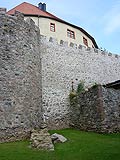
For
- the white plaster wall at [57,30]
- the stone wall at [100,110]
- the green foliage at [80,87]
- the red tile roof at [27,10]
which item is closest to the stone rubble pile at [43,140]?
the stone wall at [100,110]

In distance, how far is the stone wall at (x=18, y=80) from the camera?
38.9 ft

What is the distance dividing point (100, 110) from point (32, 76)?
403cm

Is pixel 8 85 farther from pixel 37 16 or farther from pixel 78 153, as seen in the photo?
pixel 37 16

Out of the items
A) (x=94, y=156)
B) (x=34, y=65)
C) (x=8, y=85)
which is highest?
(x=34, y=65)

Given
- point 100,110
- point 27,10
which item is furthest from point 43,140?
point 27,10

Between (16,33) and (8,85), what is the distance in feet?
9.36

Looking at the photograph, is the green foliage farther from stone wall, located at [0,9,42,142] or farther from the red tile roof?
the red tile roof

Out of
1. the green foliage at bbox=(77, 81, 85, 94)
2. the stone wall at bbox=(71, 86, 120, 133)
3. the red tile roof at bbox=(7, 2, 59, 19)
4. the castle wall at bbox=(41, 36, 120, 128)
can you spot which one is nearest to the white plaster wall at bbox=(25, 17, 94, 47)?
the red tile roof at bbox=(7, 2, 59, 19)

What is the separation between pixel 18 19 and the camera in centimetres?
1370

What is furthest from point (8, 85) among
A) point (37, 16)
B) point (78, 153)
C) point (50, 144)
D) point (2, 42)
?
point (37, 16)

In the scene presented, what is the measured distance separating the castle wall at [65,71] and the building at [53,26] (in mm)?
3450

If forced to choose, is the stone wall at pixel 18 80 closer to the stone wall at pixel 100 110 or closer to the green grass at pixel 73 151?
the green grass at pixel 73 151

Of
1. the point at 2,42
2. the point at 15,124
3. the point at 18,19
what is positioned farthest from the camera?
the point at 18,19

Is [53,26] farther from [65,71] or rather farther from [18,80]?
[18,80]
